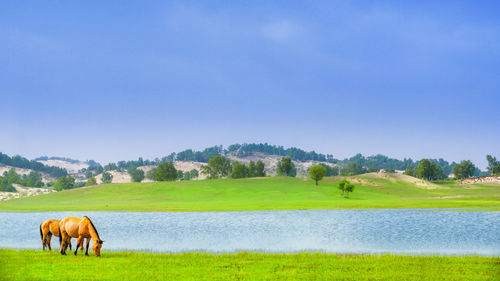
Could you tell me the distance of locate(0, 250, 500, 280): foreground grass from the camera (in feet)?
65.0

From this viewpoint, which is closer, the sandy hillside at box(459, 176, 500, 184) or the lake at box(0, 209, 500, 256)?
the lake at box(0, 209, 500, 256)

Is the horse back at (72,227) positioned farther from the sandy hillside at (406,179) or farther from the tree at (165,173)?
the tree at (165,173)

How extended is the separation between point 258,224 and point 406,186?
395 feet

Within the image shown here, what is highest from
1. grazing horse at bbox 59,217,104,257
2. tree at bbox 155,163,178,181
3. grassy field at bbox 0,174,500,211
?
tree at bbox 155,163,178,181

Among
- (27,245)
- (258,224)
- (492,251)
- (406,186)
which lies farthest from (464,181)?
(27,245)

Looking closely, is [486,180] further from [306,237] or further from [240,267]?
[240,267]

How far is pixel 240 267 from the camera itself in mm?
22422

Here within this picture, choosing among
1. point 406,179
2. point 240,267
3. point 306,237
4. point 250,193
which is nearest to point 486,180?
point 406,179

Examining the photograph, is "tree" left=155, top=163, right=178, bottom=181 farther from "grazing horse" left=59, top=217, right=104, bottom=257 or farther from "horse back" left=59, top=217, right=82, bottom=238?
"horse back" left=59, top=217, right=82, bottom=238

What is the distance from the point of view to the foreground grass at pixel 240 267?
19797 mm

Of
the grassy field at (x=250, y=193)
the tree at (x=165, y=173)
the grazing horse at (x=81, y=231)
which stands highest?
the tree at (x=165, y=173)

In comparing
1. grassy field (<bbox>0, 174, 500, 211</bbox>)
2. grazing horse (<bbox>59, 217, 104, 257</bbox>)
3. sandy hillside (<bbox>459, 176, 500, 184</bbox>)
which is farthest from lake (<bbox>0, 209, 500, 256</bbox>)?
sandy hillside (<bbox>459, 176, 500, 184</bbox>)

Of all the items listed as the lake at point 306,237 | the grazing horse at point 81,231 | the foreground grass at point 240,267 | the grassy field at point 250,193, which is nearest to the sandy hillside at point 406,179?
the grassy field at point 250,193

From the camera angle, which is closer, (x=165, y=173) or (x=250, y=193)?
(x=250, y=193)
